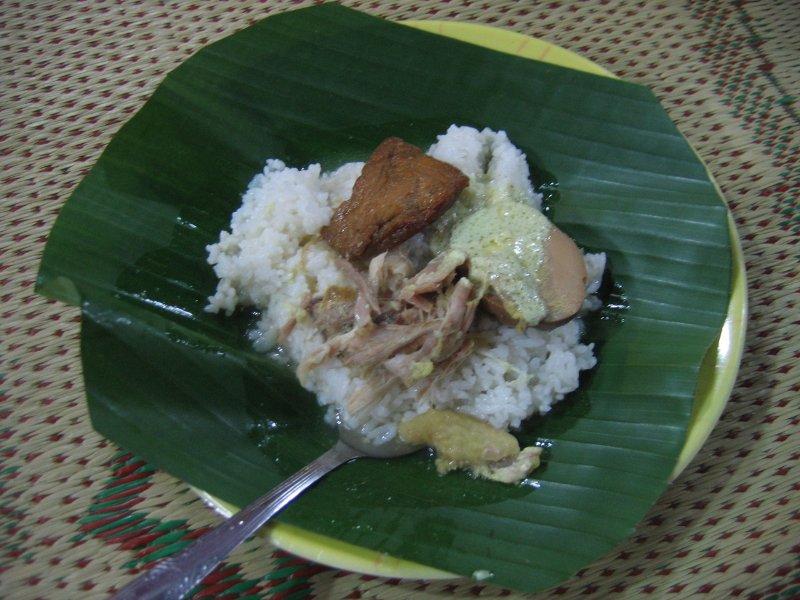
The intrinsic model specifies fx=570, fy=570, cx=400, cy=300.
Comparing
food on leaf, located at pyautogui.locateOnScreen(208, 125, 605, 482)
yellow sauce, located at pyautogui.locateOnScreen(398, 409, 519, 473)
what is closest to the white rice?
food on leaf, located at pyautogui.locateOnScreen(208, 125, 605, 482)

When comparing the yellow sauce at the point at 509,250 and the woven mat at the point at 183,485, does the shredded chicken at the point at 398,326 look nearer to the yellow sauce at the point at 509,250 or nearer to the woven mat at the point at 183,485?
the yellow sauce at the point at 509,250

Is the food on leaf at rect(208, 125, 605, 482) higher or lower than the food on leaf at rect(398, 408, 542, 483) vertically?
higher

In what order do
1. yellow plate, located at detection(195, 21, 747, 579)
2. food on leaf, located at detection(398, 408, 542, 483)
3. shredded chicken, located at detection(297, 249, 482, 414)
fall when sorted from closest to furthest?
yellow plate, located at detection(195, 21, 747, 579) < food on leaf, located at detection(398, 408, 542, 483) < shredded chicken, located at detection(297, 249, 482, 414)

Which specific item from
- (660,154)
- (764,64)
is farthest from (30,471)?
(764,64)

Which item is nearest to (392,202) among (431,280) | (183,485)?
(431,280)

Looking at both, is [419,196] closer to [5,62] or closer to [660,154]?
[660,154]

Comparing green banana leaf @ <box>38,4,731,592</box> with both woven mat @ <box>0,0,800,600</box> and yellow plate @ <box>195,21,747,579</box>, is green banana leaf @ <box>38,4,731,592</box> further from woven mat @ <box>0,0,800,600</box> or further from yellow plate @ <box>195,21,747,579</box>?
woven mat @ <box>0,0,800,600</box>
